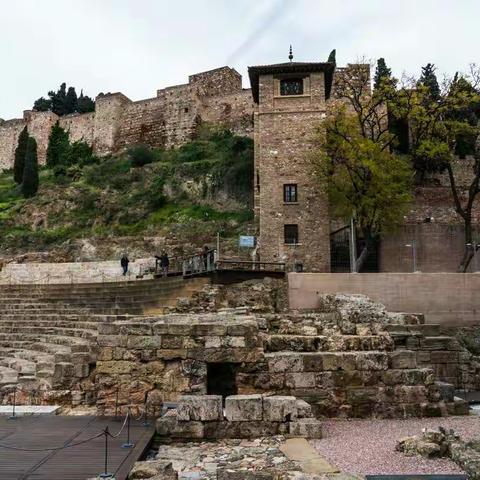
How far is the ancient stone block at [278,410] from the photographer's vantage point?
700cm

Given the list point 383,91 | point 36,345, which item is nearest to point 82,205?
point 383,91

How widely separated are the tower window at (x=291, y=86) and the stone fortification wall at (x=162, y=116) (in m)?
19.8

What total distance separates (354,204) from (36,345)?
1779 cm

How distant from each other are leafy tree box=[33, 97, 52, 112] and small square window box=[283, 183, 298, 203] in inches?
2452

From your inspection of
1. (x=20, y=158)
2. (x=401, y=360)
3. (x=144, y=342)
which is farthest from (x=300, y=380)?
(x=20, y=158)

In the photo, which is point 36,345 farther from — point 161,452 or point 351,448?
point 351,448

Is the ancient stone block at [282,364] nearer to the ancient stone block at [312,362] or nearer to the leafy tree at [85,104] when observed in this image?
the ancient stone block at [312,362]

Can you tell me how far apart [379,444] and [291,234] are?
72.9ft

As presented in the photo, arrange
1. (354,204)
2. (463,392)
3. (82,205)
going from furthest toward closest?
(82,205), (354,204), (463,392)

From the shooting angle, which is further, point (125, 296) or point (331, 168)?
point (331, 168)

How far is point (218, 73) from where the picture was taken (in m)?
55.8

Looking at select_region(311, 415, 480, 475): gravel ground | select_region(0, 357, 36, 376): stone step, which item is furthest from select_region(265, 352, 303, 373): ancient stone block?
select_region(0, 357, 36, 376): stone step

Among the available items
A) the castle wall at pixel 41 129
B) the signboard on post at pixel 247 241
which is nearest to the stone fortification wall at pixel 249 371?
the signboard on post at pixel 247 241

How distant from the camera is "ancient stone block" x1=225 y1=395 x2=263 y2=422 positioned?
22.9 feet
